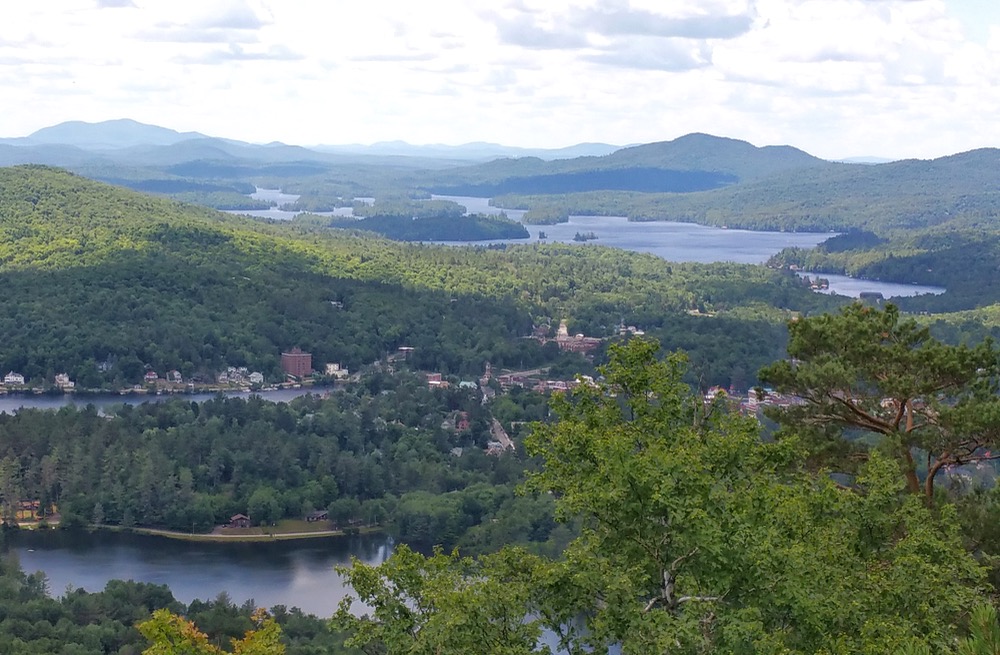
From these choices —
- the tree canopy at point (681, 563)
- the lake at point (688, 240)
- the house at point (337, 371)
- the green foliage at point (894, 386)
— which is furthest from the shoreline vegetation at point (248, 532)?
the lake at point (688, 240)

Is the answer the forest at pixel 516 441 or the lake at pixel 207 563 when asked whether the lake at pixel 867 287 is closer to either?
the forest at pixel 516 441

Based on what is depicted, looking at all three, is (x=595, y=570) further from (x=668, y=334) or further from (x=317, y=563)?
(x=668, y=334)

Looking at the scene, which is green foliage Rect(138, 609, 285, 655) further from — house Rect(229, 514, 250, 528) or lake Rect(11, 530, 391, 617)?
house Rect(229, 514, 250, 528)

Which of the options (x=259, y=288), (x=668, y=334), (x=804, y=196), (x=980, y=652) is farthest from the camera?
(x=804, y=196)

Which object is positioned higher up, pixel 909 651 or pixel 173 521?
pixel 909 651

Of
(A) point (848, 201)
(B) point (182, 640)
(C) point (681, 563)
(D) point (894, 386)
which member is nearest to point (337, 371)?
(D) point (894, 386)

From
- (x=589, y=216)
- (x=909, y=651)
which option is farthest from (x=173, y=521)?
(x=589, y=216)
